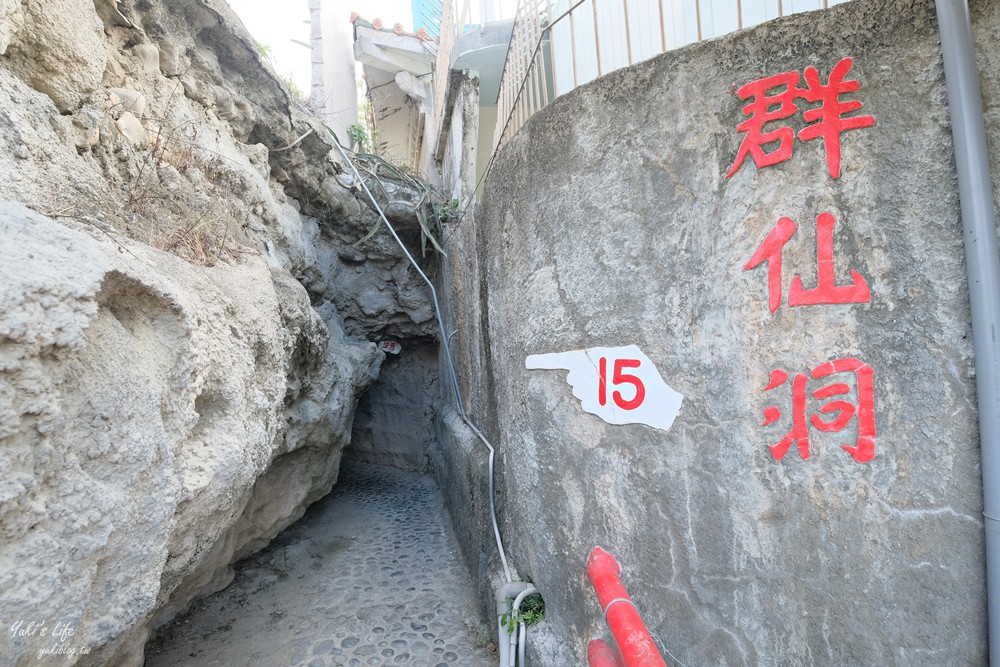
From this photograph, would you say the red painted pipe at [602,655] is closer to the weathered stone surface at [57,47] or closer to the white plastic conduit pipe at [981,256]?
the white plastic conduit pipe at [981,256]

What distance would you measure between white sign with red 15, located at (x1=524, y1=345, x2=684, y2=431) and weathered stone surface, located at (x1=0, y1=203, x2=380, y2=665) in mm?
1665

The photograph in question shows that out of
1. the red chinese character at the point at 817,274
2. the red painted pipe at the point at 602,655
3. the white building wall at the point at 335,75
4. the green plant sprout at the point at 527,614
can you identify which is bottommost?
the green plant sprout at the point at 527,614

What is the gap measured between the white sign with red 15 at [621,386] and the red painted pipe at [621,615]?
0.62 metres

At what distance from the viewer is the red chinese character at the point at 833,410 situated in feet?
4.95

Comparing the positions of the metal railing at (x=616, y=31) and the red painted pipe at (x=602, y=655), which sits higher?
the metal railing at (x=616, y=31)

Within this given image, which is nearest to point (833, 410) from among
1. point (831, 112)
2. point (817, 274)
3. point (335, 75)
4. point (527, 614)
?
point (817, 274)

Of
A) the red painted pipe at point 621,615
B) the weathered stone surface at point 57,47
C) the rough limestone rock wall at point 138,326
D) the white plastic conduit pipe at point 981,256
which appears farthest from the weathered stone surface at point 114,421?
the white plastic conduit pipe at point 981,256

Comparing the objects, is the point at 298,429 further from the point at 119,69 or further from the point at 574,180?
the point at 574,180

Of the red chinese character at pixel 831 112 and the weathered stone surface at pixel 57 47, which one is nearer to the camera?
the red chinese character at pixel 831 112

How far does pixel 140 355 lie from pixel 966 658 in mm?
2879

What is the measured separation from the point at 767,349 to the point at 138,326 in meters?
2.38

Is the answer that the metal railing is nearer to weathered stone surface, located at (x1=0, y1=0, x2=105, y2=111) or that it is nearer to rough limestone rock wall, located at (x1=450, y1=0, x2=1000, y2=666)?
rough limestone rock wall, located at (x1=450, y1=0, x2=1000, y2=666)

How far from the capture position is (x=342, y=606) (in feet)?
12.9

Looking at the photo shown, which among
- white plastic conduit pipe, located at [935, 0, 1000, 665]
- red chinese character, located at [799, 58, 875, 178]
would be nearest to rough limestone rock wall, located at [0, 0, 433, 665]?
red chinese character, located at [799, 58, 875, 178]
